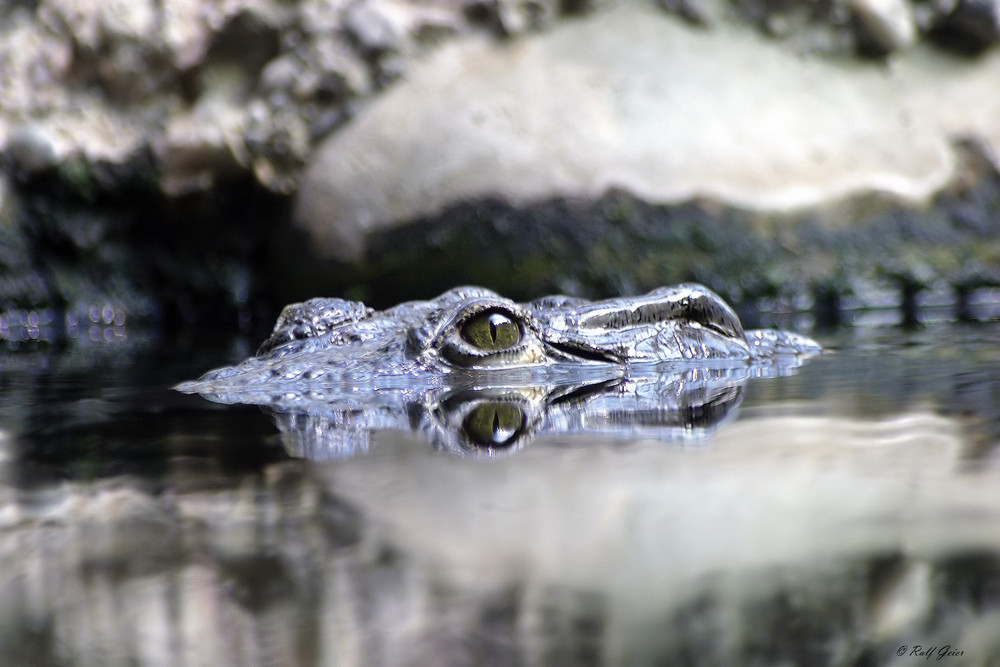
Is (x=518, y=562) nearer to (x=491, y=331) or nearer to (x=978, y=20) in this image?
(x=491, y=331)

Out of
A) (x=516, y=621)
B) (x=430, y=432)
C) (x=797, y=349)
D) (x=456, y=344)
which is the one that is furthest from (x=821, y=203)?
(x=516, y=621)

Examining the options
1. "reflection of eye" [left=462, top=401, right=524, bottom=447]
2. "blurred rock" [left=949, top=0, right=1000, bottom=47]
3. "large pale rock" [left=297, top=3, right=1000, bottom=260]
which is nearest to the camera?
"reflection of eye" [left=462, top=401, right=524, bottom=447]

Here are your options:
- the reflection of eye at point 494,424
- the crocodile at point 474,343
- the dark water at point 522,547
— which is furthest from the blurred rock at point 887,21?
the reflection of eye at point 494,424

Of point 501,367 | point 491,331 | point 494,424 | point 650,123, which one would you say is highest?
point 650,123

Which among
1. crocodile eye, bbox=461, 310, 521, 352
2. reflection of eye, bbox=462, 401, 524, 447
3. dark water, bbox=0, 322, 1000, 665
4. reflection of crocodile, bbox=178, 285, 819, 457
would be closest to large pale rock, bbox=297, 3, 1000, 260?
reflection of crocodile, bbox=178, 285, 819, 457

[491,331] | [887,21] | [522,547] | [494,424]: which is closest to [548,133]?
[887,21]

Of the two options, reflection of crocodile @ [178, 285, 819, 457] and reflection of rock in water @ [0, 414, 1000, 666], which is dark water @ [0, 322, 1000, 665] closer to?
reflection of rock in water @ [0, 414, 1000, 666]

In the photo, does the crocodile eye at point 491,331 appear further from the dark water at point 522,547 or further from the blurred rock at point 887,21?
the blurred rock at point 887,21

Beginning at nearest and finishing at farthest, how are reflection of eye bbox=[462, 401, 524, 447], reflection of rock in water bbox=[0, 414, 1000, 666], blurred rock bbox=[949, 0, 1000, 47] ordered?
reflection of rock in water bbox=[0, 414, 1000, 666]
reflection of eye bbox=[462, 401, 524, 447]
blurred rock bbox=[949, 0, 1000, 47]
